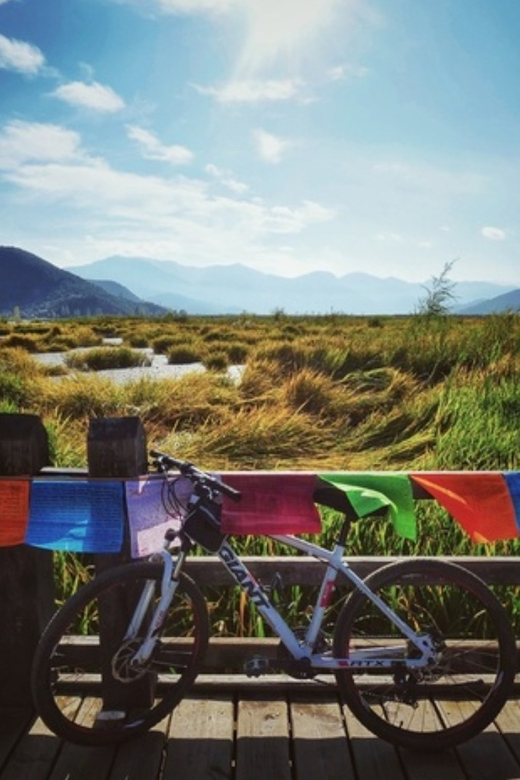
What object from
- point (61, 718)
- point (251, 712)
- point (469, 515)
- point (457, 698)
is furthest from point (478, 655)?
point (61, 718)

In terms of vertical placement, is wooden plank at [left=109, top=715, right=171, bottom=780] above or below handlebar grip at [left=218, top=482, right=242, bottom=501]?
below

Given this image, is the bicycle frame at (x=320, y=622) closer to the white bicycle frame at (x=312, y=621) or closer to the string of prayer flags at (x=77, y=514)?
the white bicycle frame at (x=312, y=621)

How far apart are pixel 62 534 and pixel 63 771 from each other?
856mm

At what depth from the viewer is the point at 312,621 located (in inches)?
105

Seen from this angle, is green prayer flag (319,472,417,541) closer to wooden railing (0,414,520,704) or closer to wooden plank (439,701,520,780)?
wooden railing (0,414,520,704)

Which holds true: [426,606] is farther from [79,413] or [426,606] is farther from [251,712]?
[79,413]

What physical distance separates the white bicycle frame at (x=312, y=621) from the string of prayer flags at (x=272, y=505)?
79mm

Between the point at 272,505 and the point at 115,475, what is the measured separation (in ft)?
2.09

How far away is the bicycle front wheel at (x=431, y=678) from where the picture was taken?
104 inches

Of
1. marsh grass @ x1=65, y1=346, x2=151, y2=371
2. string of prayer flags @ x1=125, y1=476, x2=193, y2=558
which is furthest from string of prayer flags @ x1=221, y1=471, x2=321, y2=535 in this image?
marsh grass @ x1=65, y1=346, x2=151, y2=371

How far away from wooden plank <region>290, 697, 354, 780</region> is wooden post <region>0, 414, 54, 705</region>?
114cm

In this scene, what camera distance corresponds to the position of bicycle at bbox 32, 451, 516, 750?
257 centimetres

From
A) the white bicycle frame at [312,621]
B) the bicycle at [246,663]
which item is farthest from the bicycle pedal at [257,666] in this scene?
the white bicycle frame at [312,621]

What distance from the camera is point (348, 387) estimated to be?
9.62 meters
